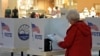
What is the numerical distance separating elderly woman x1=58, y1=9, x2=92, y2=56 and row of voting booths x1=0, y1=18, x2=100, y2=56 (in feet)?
0.49

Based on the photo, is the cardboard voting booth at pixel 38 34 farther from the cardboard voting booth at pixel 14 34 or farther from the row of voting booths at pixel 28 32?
the cardboard voting booth at pixel 14 34

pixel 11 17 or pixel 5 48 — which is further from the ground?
pixel 11 17

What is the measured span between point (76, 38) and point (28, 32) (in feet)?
2.65

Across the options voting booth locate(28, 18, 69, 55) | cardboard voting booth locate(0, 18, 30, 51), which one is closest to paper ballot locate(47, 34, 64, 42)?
voting booth locate(28, 18, 69, 55)

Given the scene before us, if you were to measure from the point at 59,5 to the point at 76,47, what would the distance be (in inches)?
206

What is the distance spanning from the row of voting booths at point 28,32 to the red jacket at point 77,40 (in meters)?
0.17

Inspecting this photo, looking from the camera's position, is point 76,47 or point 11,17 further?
point 11,17

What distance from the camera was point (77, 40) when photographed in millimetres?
4039

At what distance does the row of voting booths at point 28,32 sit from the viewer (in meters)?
4.04

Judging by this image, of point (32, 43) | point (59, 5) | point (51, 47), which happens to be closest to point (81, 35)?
point (51, 47)

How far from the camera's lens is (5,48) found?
4434 millimetres

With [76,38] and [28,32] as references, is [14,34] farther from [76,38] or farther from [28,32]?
[76,38]

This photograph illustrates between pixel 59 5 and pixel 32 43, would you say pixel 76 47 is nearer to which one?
pixel 32 43

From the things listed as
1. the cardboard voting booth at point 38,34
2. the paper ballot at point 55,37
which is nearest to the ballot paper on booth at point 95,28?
the paper ballot at point 55,37
